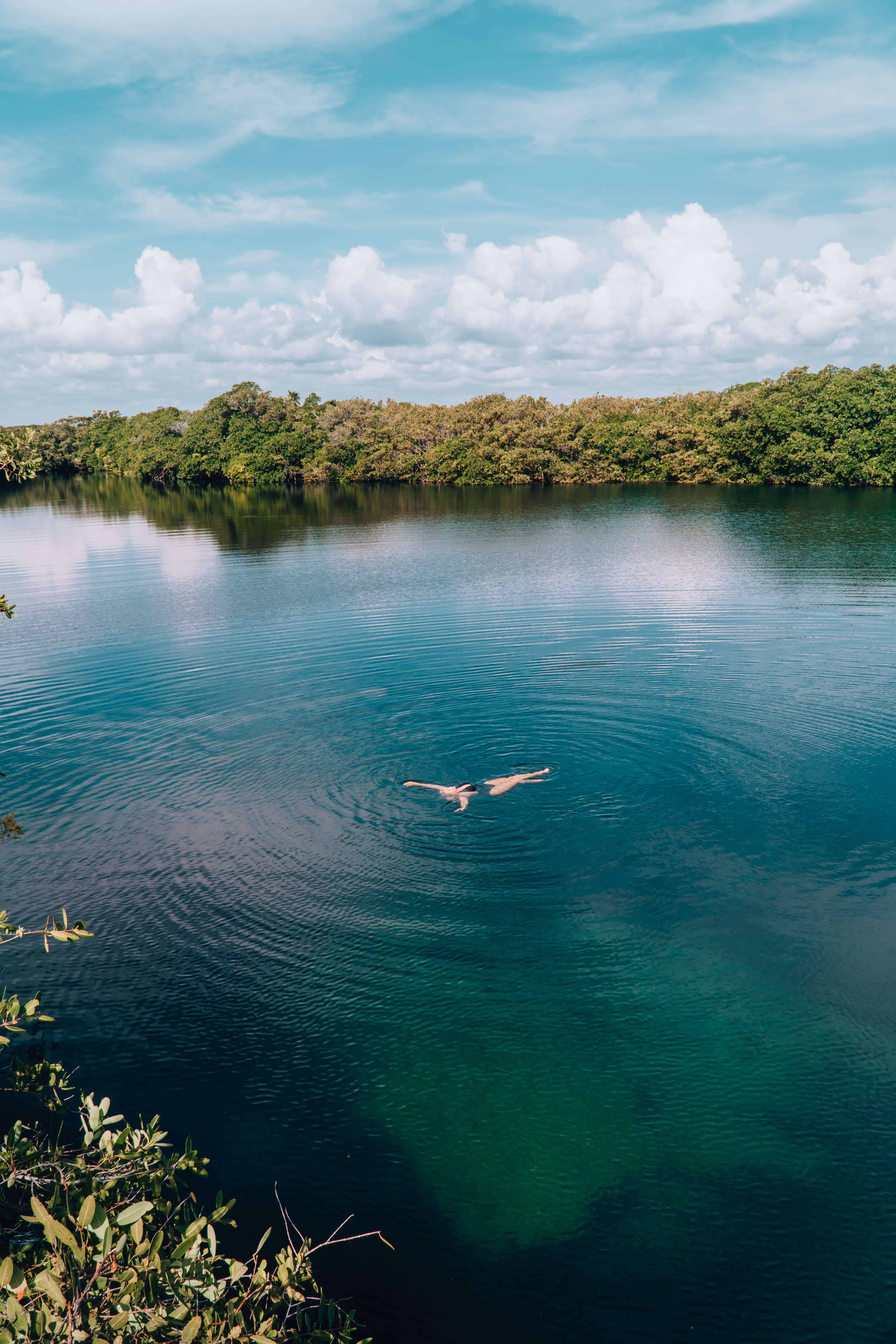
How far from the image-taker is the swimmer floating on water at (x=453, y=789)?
1568 cm

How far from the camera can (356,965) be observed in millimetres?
11367

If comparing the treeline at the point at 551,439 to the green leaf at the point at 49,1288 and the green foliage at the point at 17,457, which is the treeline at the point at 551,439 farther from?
the green leaf at the point at 49,1288

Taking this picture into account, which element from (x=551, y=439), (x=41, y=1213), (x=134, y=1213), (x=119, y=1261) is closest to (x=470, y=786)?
(x=119, y=1261)

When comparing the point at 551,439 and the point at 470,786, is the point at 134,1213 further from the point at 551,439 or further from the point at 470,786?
the point at 551,439

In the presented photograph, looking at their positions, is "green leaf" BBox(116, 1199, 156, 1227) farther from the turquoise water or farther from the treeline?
the treeline

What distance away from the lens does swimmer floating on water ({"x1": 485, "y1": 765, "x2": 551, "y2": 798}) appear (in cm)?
1614

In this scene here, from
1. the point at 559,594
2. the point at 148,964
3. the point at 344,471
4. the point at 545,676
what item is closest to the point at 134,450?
the point at 344,471

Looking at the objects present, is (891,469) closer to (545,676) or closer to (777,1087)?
(545,676)

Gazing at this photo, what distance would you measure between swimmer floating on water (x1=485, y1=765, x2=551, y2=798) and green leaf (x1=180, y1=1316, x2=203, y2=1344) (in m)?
12.1

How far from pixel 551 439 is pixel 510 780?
310ft

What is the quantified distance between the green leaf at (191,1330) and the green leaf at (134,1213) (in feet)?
1.78

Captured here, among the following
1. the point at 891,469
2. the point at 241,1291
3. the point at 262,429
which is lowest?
the point at 241,1291

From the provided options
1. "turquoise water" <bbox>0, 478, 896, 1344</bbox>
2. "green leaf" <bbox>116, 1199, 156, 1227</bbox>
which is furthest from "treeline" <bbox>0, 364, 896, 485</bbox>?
"green leaf" <bbox>116, 1199, 156, 1227</bbox>

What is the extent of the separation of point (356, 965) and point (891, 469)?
91.7 meters
